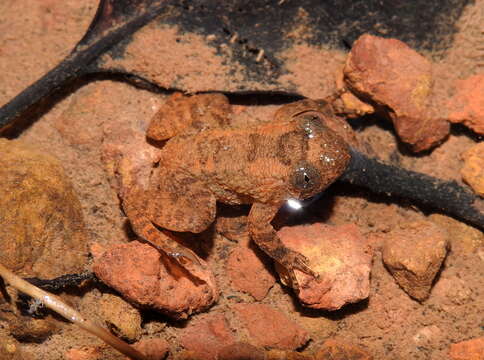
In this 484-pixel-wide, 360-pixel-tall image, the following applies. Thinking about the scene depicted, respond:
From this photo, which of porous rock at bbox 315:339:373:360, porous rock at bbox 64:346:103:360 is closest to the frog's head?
porous rock at bbox 315:339:373:360

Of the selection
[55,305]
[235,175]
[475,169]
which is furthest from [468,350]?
[55,305]

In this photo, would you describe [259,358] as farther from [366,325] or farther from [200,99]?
[200,99]

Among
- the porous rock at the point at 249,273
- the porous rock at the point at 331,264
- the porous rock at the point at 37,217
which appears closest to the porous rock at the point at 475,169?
the porous rock at the point at 331,264

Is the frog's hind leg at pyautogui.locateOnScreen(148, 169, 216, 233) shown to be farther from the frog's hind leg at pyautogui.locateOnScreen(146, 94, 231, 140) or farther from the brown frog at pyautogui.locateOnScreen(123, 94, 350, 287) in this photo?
the frog's hind leg at pyautogui.locateOnScreen(146, 94, 231, 140)

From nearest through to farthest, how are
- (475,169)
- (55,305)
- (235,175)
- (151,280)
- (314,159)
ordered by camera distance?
(55,305) → (151,280) → (314,159) → (235,175) → (475,169)

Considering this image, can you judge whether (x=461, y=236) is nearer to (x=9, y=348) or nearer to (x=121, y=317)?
(x=121, y=317)

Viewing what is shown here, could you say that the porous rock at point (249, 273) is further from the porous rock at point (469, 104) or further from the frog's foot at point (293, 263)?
the porous rock at point (469, 104)
